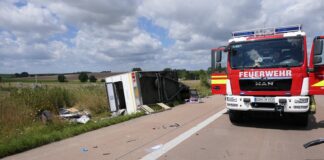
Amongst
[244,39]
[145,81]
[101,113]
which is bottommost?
[101,113]

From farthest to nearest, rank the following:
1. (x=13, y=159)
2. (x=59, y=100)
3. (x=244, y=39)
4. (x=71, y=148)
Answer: (x=59, y=100) < (x=244, y=39) < (x=71, y=148) < (x=13, y=159)

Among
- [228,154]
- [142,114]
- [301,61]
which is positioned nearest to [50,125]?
[142,114]

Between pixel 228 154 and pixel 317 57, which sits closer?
pixel 228 154

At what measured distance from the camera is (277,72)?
28.1ft

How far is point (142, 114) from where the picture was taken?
13.0 m

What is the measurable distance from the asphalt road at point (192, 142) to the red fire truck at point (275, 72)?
0.72 m

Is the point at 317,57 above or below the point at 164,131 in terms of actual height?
above

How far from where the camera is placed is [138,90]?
14.8 meters

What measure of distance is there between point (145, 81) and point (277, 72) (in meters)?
8.21

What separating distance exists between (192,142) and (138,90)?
7.94 metres

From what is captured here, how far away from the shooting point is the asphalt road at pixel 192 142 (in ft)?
19.9

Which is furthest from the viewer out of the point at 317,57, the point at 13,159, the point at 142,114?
the point at 142,114

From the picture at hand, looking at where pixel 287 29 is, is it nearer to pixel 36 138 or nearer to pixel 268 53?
pixel 268 53

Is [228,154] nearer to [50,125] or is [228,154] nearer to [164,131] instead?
[164,131]
